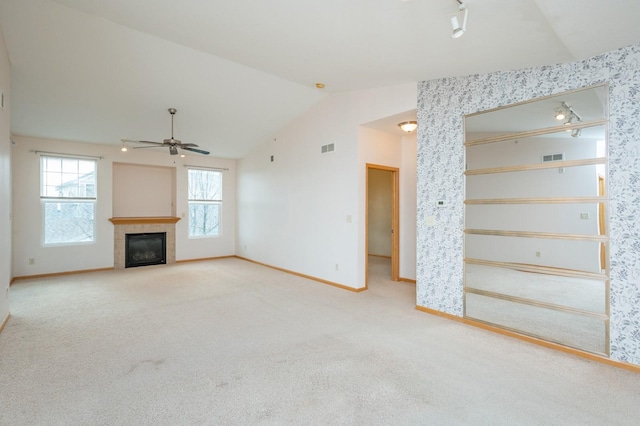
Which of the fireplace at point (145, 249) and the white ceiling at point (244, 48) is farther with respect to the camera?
the fireplace at point (145, 249)

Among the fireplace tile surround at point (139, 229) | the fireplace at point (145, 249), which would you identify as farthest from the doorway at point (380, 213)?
the fireplace at point (145, 249)

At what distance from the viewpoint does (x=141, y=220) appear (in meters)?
7.04

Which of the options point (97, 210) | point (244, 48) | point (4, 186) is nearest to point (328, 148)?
point (244, 48)

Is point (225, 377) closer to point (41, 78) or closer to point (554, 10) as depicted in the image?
point (554, 10)

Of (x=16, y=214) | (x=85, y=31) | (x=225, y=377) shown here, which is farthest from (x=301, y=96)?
(x=16, y=214)

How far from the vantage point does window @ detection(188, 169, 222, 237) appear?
7.94 metres

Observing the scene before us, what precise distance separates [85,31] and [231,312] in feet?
12.1

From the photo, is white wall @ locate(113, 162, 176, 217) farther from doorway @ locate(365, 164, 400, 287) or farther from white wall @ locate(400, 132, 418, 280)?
white wall @ locate(400, 132, 418, 280)

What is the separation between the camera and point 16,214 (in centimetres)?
573

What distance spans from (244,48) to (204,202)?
5.35 meters

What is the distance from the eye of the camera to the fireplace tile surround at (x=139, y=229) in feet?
22.3

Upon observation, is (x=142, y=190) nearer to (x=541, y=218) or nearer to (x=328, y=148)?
(x=328, y=148)

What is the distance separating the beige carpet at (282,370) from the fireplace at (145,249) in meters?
2.63

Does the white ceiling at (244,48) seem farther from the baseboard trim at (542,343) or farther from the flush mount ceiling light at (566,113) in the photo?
the baseboard trim at (542,343)
